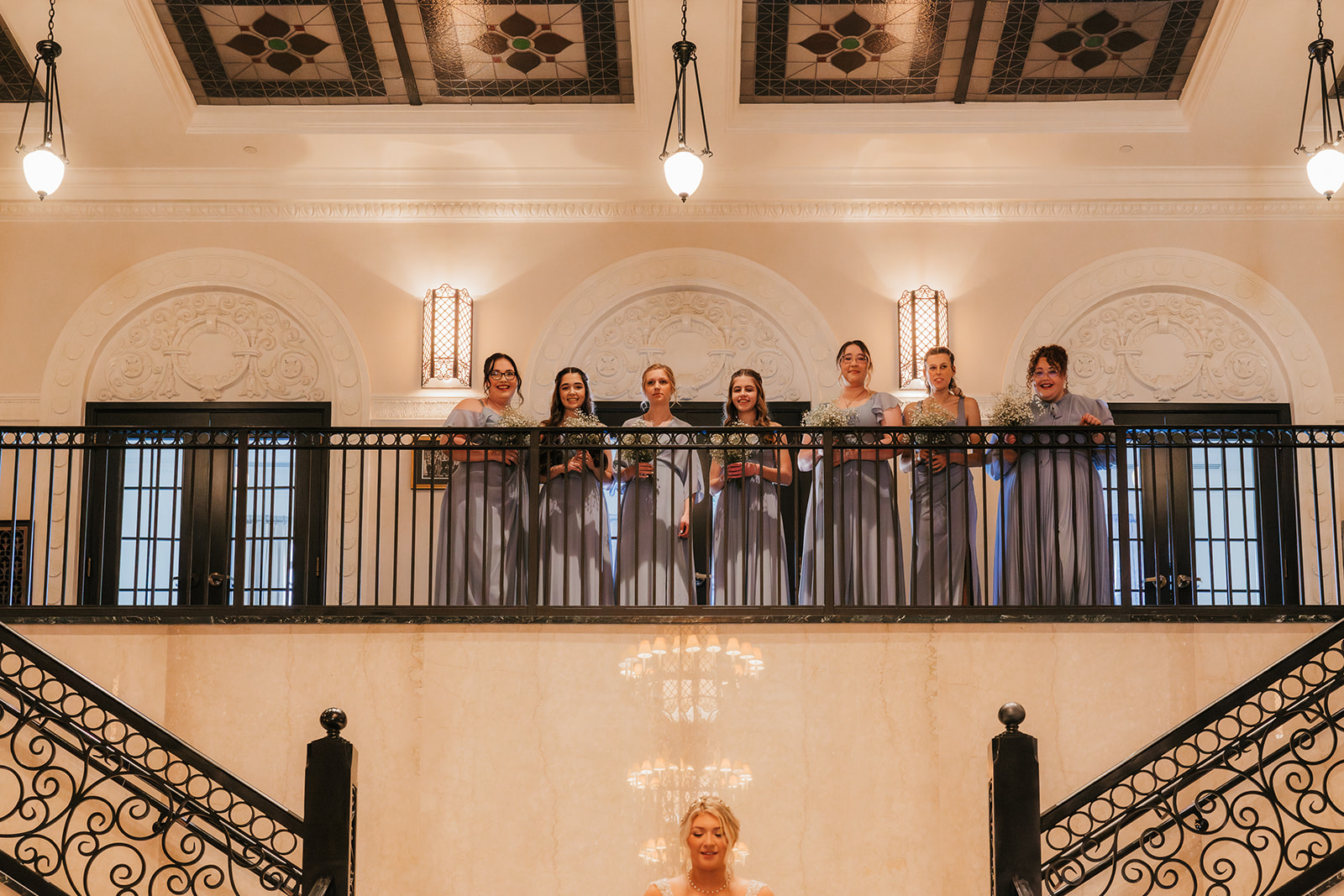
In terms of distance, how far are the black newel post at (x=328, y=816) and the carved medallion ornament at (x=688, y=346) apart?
4.95 metres

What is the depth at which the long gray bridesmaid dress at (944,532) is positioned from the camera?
23.0 feet

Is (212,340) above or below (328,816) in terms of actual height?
above

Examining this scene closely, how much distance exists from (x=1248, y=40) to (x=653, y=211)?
4392 millimetres

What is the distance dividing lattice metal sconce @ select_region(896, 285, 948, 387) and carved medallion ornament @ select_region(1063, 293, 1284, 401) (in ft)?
3.44

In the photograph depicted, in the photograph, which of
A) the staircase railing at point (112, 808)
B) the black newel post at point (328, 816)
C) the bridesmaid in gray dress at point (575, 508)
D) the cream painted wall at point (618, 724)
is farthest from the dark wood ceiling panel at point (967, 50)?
the staircase railing at point (112, 808)

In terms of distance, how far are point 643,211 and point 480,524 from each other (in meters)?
3.56

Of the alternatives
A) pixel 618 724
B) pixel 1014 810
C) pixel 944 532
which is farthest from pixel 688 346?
pixel 1014 810

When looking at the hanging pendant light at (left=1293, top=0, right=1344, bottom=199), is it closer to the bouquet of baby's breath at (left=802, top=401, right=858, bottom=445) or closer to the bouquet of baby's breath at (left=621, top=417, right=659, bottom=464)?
the bouquet of baby's breath at (left=802, top=401, right=858, bottom=445)

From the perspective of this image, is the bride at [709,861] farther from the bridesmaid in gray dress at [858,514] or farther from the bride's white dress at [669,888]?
the bridesmaid in gray dress at [858,514]

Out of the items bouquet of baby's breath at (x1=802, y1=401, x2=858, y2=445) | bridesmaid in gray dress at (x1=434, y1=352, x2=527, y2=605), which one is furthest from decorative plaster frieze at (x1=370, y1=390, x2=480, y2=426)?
bouquet of baby's breath at (x1=802, y1=401, x2=858, y2=445)

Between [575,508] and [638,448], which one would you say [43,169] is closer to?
[575,508]

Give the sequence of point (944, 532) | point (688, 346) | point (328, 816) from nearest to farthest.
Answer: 1. point (328, 816)
2. point (944, 532)
3. point (688, 346)

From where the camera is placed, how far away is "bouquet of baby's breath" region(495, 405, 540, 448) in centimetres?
709

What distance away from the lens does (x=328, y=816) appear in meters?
5.38
